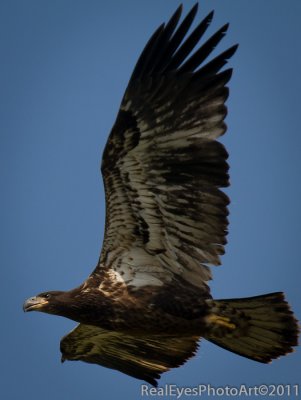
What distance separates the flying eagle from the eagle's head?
1 centimetres

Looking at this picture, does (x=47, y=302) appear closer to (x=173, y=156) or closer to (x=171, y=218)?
(x=171, y=218)

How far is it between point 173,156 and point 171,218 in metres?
0.70

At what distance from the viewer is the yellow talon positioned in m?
10.3

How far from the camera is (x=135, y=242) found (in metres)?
10.4

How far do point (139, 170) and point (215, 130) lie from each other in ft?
3.08

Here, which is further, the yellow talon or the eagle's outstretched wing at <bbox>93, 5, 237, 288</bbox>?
the yellow talon

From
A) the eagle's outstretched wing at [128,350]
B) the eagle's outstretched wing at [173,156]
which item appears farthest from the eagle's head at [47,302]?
the eagle's outstretched wing at [128,350]

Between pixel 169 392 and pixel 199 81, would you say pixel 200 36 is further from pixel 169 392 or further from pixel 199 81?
pixel 169 392

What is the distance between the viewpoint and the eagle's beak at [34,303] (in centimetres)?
1058

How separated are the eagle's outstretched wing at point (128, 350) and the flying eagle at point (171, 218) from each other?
983mm

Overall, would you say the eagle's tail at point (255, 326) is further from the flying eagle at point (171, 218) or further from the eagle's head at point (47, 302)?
the eagle's head at point (47, 302)

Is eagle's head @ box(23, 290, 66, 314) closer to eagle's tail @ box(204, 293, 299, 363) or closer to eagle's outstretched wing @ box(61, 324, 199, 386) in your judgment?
eagle's outstretched wing @ box(61, 324, 199, 386)

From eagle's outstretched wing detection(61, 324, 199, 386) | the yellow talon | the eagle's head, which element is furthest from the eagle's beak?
the yellow talon

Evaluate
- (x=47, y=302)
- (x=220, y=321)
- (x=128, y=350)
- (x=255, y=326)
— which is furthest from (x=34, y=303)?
(x=255, y=326)
